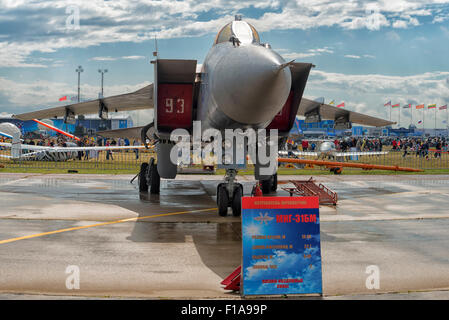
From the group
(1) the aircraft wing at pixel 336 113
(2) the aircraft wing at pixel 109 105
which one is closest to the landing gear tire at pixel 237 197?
(2) the aircraft wing at pixel 109 105

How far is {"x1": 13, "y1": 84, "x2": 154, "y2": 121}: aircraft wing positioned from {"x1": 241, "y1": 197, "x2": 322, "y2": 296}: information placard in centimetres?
788

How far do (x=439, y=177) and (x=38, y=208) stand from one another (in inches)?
623

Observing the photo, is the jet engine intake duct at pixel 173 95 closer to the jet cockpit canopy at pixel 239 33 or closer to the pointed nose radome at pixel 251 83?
the jet cockpit canopy at pixel 239 33

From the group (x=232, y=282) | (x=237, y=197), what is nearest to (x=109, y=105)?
(x=237, y=197)

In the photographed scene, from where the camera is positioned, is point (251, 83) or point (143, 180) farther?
point (143, 180)

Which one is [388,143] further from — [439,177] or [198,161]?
[198,161]

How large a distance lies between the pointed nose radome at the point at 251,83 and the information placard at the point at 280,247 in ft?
7.26

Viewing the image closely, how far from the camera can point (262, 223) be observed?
4672 mm

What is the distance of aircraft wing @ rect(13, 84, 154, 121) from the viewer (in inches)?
494

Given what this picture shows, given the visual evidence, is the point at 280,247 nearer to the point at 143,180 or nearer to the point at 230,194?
the point at 230,194

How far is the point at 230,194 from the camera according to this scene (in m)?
9.05

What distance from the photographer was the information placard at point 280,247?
14.8 ft

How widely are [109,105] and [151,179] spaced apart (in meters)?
2.64

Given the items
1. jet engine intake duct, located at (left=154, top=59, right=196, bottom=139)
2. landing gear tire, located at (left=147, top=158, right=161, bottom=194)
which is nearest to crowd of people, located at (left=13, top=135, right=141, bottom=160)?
landing gear tire, located at (left=147, top=158, right=161, bottom=194)
